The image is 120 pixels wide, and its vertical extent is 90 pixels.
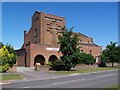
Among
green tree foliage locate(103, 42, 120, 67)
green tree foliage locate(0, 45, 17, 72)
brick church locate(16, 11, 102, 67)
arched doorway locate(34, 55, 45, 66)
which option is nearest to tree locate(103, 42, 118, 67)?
green tree foliage locate(103, 42, 120, 67)

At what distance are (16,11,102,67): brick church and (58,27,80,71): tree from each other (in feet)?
47.1

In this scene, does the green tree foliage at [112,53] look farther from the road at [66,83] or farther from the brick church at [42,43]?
the road at [66,83]

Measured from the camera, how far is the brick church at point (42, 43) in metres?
57.3

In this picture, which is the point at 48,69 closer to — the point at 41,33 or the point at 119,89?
the point at 41,33

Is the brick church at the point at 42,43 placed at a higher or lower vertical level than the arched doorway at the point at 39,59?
higher

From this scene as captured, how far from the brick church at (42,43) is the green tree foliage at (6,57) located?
1631cm

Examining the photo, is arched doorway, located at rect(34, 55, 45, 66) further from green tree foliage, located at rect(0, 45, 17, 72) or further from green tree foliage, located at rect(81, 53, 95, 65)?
green tree foliage, located at rect(0, 45, 17, 72)

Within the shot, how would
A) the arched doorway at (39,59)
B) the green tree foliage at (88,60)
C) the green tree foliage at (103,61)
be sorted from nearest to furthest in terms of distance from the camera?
the green tree foliage at (88,60) < the arched doorway at (39,59) < the green tree foliage at (103,61)

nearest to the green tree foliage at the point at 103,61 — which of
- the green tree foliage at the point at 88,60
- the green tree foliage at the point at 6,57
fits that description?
the green tree foliage at the point at 88,60

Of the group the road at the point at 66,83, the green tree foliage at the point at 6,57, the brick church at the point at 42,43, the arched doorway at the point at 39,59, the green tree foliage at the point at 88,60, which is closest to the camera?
the road at the point at 66,83

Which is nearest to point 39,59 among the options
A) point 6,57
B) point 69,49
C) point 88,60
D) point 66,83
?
point 88,60

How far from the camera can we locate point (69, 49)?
42719 millimetres

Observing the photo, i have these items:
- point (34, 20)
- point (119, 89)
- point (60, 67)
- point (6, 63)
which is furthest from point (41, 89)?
point (34, 20)

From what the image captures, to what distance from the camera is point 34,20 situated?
6969cm
